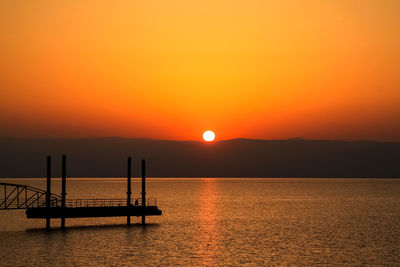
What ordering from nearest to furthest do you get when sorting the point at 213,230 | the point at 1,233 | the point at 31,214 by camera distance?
the point at 31,214 → the point at 1,233 → the point at 213,230

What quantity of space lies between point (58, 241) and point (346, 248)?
118ft

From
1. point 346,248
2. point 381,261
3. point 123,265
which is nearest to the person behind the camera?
point 123,265

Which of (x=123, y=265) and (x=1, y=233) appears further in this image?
(x=1, y=233)

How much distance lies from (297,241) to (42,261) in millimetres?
33236

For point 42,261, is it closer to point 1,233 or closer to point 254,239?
point 1,233

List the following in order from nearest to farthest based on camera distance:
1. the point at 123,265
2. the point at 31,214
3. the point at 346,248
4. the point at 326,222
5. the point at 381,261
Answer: the point at 123,265 < the point at 381,261 < the point at 346,248 < the point at 31,214 < the point at 326,222

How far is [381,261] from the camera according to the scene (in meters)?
51.4

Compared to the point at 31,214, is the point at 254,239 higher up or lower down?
lower down

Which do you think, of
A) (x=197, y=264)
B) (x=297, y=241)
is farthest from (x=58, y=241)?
(x=297, y=241)

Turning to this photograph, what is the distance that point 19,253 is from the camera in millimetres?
53375

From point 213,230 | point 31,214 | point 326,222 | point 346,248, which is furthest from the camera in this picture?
point 326,222

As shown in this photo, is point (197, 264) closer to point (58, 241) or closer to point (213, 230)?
point (58, 241)

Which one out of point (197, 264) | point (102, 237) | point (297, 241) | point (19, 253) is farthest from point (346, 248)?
point (19, 253)

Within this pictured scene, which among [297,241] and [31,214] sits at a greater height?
[31,214]
